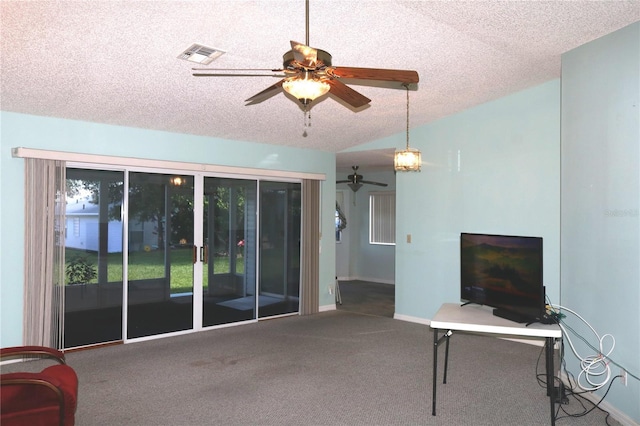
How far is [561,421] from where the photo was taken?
325 centimetres

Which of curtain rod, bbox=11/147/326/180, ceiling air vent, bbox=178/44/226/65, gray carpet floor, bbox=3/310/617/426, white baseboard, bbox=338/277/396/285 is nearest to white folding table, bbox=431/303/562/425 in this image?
gray carpet floor, bbox=3/310/617/426

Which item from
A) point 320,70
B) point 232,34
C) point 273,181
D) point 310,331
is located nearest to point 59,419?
point 320,70

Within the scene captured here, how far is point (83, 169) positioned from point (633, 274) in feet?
16.8

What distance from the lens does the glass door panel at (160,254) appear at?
526 centimetres

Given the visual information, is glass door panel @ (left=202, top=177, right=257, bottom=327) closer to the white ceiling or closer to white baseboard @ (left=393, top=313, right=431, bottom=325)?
the white ceiling

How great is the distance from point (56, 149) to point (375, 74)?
3618 millimetres

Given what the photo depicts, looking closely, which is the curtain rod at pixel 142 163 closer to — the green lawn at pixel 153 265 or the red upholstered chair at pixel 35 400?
the green lawn at pixel 153 265

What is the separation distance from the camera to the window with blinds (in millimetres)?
10070

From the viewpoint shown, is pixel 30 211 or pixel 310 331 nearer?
pixel 30 211

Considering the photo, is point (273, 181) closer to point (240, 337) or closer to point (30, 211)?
point (240, 337)

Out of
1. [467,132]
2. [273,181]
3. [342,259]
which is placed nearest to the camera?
[467,132]

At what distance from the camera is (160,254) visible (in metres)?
5.45

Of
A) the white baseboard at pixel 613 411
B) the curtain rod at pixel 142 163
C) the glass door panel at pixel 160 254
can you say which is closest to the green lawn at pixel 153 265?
the glass door panel at pixel 160 254

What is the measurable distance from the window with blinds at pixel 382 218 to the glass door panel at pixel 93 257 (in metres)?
6.24
